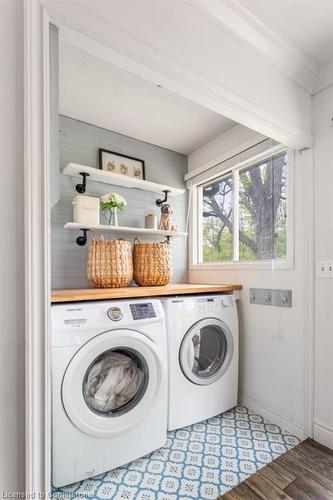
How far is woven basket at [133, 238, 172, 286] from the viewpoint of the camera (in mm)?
2139

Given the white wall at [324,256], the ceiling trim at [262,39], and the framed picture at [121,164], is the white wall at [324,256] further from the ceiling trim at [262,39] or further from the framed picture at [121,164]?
the framed picture at [121,164]

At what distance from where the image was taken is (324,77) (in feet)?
5.55

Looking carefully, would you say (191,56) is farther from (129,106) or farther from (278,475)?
(278,475)

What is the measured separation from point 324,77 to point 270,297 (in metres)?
1.46

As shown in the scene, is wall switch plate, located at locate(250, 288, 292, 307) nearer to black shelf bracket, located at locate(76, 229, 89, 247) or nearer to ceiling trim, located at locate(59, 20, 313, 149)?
ceiling trim, located at locate(59, 20, 313, 149)

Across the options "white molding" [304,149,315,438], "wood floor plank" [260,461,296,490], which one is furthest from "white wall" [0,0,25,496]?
"white molding" [304,149,315,438]

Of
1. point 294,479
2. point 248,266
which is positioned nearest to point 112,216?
point 248,266

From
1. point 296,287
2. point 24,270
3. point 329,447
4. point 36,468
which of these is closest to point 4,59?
point 24,270

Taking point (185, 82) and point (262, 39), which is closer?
point (185, 82)

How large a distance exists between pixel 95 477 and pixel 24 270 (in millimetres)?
1294

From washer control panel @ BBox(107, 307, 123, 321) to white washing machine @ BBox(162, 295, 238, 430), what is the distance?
39 centimetres

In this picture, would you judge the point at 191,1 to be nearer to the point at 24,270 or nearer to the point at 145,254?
the point at 24,270

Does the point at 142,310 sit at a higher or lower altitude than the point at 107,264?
lower

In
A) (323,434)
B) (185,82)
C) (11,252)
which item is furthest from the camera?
(323,434)
